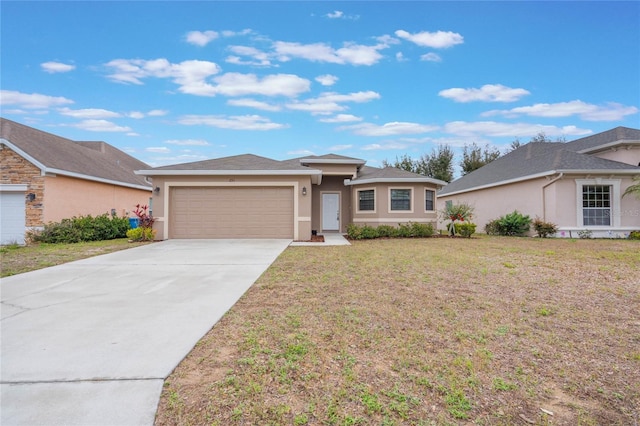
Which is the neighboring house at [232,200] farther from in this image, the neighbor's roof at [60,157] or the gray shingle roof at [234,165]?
the neighbor's roof at [60,157]

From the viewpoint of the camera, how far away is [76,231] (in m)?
12.9

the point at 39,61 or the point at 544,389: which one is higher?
the point at 39,61

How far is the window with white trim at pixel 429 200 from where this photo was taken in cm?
1616

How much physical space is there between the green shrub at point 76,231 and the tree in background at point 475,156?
33796mm

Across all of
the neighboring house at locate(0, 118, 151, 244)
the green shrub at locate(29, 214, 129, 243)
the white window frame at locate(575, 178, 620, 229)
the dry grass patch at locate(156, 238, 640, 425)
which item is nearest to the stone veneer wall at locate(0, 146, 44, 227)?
the neighboring house at locate(0, 118, 151, 244)

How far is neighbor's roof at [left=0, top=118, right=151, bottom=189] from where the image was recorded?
12.9 m

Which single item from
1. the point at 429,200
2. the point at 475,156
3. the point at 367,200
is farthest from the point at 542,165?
the point at 475,156

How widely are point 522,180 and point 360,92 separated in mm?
11038

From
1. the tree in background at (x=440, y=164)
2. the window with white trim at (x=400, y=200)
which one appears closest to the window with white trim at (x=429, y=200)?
the window with white trim at (x=400, y=200)

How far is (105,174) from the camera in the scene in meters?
16.5

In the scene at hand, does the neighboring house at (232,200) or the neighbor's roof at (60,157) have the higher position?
the neighbor's roof at (60,157)

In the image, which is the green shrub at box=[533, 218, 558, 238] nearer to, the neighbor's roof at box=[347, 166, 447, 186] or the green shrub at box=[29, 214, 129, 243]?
the neighbor's roof at box=[347, 166, 447, 186]

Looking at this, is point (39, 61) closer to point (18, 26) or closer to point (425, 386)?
point (18, 26)

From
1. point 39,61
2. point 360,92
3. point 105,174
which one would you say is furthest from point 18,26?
point 360,92
